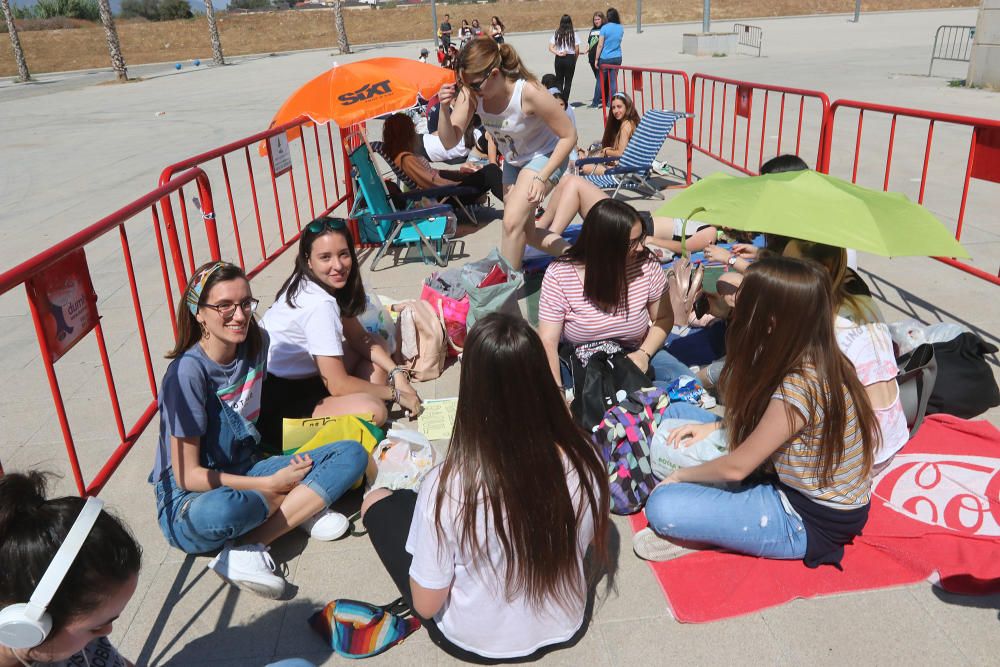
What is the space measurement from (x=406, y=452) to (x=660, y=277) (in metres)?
1.65

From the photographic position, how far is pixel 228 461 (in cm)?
310

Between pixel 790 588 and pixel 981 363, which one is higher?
pixel 981 363

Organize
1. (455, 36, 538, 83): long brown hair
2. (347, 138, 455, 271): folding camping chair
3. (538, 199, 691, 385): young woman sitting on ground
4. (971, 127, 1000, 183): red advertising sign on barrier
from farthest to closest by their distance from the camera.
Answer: (347, 138, 455, 271): folding camping chair < (455, 36, 538, 83): long brown hair < (971, 127, 1000, 183): red advertising sign on barrier < (538, 199, 691, 385): young woman sitting on ground

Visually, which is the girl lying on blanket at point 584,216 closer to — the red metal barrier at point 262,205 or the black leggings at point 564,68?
the red metal barrier at point 262,205

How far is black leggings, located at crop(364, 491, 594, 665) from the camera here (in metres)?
2.44

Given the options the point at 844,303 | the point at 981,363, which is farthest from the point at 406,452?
the point at 981,363

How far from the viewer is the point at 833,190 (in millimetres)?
3213

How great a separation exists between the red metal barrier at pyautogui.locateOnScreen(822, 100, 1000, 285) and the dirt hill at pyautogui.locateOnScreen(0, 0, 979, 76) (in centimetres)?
4253

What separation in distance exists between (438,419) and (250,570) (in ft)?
4.81

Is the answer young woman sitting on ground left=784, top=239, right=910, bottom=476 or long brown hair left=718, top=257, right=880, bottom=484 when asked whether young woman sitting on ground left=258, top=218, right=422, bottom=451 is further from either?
young woman sitting on ground left=784, top=239, right=910, bottom=476

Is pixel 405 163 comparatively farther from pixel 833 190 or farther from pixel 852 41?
pixel 852 41

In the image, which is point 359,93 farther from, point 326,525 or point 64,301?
point 326,525

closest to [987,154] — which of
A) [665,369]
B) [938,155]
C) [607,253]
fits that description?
[665,369]

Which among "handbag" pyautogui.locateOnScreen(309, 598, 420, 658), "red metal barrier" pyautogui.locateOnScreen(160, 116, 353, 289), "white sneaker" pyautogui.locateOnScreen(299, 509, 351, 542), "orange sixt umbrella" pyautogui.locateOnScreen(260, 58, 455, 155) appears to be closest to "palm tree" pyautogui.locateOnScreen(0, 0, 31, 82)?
"red metal barrier" pyautogui.locateOnScreen(160, 116, 353, 289)
